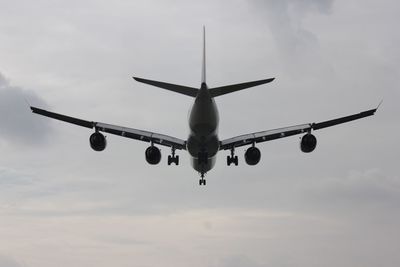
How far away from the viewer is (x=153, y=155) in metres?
45.9

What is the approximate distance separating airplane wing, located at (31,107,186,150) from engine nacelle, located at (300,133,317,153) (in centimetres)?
899

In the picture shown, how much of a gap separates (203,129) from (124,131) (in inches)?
311

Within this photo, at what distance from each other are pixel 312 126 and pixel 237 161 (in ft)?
23.8

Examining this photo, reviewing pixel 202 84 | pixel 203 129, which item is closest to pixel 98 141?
pixel 203 129

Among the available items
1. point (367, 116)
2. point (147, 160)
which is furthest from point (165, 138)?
point (367, 116)

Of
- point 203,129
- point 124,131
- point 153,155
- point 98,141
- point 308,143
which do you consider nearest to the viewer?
point 203,129

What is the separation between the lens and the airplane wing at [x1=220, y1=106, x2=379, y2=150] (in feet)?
145

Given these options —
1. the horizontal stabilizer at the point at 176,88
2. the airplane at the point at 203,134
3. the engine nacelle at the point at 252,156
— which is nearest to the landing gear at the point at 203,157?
the airplane at the point at 203,134

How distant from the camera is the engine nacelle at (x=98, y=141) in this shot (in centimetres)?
4488

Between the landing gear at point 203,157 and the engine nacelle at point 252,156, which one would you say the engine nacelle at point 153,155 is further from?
the engine nacelle at point 252,156

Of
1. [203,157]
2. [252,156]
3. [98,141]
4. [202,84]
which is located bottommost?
[203,157]

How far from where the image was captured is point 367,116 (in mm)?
44250

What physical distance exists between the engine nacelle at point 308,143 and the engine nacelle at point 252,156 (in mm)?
3634

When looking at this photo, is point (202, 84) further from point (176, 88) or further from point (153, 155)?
point (153, 155)
